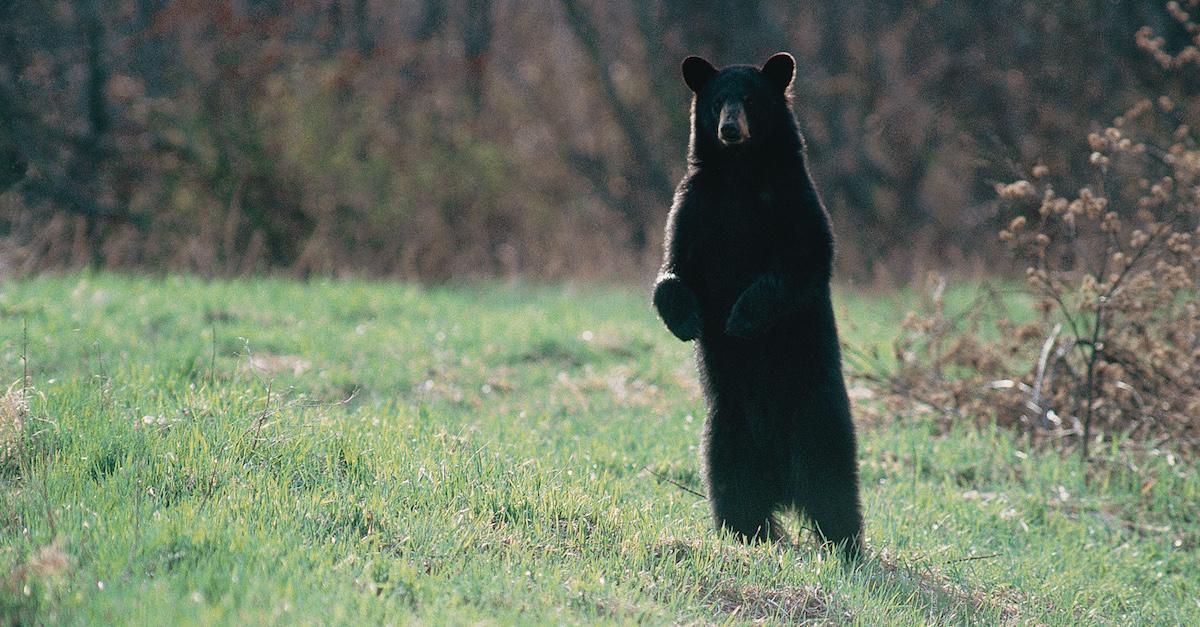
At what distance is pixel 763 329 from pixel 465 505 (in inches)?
55.7

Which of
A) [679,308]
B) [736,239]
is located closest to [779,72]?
[736,239]

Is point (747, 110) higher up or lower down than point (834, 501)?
higher up

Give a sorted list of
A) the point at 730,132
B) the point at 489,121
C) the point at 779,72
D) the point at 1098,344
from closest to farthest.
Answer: the point at 730,132 < the point at 779,72 < the point at 1098,344 < the point at 489,121

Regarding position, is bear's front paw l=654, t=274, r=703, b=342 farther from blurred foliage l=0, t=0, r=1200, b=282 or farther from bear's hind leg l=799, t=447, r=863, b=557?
blurred foliage l=0, t=0, r=1200, b=282

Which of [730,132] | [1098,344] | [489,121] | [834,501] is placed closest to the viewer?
[730,132]

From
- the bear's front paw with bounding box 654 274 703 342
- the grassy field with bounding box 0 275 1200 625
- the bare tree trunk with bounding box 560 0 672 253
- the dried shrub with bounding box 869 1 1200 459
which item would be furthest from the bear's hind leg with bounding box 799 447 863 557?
the bare tree trunk with bounding box 560 0 672 253

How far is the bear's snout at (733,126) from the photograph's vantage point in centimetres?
500

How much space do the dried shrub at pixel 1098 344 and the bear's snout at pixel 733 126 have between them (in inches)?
109

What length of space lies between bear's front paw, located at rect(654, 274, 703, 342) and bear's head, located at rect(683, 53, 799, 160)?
64 centimetres

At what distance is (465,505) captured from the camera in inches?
191

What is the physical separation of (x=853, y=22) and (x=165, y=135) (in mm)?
9792

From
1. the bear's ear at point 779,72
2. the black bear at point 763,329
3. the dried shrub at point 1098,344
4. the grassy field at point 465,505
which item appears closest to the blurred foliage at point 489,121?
the dried shrub at point 1098,344

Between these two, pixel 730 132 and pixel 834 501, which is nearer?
pixel 730 132

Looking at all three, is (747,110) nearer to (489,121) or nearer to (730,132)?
(730,132)
